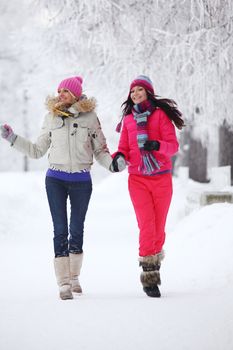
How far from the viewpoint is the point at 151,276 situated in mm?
5094

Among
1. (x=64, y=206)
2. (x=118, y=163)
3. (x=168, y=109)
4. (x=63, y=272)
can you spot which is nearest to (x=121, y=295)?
(x=63, y=272)

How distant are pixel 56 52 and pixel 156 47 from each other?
211 inches

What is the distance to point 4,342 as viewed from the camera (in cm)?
361

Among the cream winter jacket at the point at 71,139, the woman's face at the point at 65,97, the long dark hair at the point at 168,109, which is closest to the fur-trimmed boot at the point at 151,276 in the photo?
the cream winter jacket at the point at 71,139

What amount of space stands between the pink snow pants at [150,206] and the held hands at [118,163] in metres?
0.29

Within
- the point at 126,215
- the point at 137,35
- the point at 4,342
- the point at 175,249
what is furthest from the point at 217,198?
the point at 4,342

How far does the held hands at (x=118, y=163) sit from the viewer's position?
16.6 feet

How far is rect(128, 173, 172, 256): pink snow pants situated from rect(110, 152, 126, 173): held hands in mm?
294

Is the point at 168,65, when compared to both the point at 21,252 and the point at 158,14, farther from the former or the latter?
the point at 21,252

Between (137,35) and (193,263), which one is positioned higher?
(137,35)

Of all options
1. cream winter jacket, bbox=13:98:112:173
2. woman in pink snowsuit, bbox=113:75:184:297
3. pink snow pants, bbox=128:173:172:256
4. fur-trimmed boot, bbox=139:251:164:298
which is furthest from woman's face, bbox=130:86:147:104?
fur-trimmed boot, bbox=139:251:164:298

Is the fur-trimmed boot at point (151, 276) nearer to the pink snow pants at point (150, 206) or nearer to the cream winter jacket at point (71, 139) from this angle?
the pink snow pants at point (150, 206)

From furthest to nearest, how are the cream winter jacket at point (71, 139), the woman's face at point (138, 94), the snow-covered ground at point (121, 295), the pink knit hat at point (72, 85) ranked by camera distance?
the woman's face at point (138, 94), the pink knit hat at point (72, 85), the cream winter jacket at point (71, 139), the snow-covered ground at point (121, 295)

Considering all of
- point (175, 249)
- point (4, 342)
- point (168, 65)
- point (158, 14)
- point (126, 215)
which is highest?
point (158, 14)
